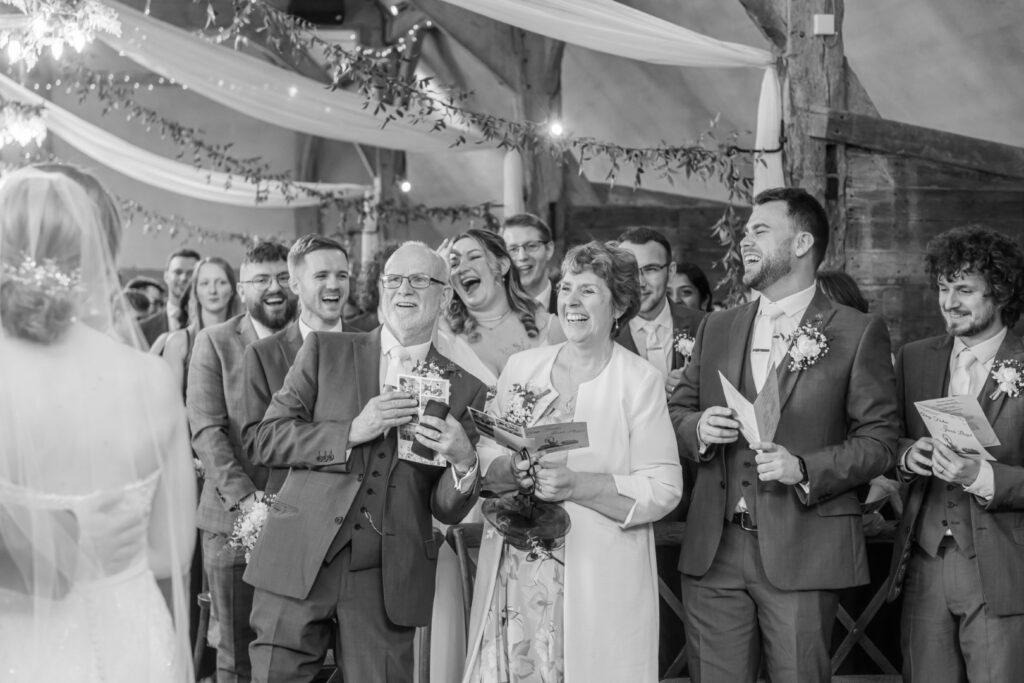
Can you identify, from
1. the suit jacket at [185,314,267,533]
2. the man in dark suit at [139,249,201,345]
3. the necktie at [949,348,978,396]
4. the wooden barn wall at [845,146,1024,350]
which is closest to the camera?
the necktie at [949,348,978,396]

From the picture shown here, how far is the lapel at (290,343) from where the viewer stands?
15.5 ft

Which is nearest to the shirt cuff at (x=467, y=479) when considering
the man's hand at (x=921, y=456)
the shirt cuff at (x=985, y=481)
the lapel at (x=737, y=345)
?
the lapel at (x=737, y=345)

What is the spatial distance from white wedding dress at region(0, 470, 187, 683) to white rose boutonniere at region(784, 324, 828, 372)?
7.37 ft

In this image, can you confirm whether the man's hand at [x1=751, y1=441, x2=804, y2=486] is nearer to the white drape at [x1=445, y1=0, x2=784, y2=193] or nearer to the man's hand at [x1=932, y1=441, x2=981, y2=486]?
the man's hand at [x1=932, y1=441, x2=981, y2=486]

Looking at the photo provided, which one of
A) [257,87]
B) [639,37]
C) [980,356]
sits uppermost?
[257,87]

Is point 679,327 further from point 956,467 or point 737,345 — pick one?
point 956,467

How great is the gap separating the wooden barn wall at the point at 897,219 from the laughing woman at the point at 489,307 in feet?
6.68

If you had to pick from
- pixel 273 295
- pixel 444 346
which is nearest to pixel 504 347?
pixel 444 346

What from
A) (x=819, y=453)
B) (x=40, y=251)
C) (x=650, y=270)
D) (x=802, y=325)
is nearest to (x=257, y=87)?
(x=650, y=270)

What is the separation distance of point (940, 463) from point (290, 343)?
7.90 ft

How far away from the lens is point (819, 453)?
3.99 meters

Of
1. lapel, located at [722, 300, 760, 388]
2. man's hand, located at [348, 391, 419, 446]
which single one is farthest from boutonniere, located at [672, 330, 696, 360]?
man's hand, located at [348, 391, 419, 446]

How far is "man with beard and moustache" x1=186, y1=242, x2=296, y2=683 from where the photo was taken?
4980mm

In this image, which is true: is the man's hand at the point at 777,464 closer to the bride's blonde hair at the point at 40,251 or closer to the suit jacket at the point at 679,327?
the suit jacket at the point at 679,327
